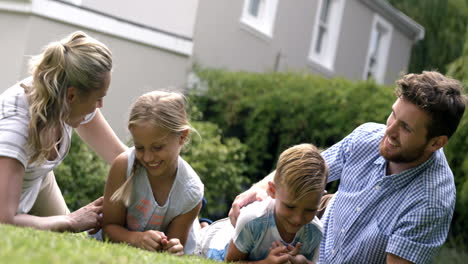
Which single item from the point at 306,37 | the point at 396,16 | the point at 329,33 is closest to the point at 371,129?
the point at 306,37

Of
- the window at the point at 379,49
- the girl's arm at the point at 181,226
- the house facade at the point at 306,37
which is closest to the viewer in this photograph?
Result: the girl's arm at the point at 181,226

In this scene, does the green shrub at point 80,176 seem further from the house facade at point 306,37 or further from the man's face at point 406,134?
the man's face at point 406,134

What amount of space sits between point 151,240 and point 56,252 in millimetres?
1588

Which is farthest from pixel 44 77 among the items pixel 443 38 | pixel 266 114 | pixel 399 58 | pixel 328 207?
pixel 443 38

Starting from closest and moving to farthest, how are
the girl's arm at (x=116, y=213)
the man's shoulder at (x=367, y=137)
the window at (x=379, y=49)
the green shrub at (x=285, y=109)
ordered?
1. the girl's arm at (x=116, y=213)
2. the man's shoulder at (x=367, y=137)
3. the green shrub at (x=285, y=109)
4. the window at (x=379, y=49)

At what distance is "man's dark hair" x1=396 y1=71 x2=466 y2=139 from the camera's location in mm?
4945

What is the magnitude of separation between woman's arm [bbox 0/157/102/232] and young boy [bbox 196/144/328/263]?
3.49ft

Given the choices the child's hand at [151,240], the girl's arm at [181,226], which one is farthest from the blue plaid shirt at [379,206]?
the child's hand at [151,240]

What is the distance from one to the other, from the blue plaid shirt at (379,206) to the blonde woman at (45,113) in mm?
1727

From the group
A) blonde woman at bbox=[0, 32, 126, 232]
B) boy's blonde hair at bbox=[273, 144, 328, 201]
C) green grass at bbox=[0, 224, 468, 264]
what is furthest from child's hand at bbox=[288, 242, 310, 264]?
blonde woman at bbox=[0, 32, 126, 232]

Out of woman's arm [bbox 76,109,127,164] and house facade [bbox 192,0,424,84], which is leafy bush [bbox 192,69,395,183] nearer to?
house facade [bbox 192,0,424,84]

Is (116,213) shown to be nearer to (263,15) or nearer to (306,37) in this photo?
(263,15)

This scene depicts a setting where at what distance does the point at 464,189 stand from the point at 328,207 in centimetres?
571

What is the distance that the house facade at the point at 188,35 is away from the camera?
12.2 metres
